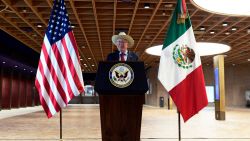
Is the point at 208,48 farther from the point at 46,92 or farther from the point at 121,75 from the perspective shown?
the point at 121,75

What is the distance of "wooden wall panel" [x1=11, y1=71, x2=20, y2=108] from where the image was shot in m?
29.7

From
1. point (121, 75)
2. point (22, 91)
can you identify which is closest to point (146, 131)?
point (121, 75)

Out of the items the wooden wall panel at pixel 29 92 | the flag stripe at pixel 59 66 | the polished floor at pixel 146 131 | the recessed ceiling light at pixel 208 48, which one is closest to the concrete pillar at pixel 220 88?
the polished floor at pixel 146 131

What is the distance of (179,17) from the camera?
4.57 meters

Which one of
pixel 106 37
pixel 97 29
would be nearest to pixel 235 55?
pixel 106 37

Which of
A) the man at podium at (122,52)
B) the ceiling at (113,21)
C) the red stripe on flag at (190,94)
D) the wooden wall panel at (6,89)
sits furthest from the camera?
the wooden wall panel at (6,89)

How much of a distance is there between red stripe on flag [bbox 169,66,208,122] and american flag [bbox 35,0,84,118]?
150 centimetres

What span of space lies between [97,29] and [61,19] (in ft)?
36.7

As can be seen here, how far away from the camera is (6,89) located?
28.0 meters

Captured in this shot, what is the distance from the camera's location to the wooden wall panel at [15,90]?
97.5 ft

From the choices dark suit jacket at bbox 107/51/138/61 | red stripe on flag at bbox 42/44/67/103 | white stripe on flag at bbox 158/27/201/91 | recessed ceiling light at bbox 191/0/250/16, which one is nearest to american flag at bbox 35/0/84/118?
red stripe on flag at bbox 42/44/67/103

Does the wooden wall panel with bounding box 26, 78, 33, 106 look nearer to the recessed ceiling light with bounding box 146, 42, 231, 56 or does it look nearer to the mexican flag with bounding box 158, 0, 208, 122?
the recessed ceiling light with bounding box 146, 42, 231, 56

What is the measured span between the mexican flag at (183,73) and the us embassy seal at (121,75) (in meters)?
0.97

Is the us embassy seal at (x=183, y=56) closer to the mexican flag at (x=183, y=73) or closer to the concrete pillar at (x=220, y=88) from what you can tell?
the mexican flag at (x=183, y=73)
